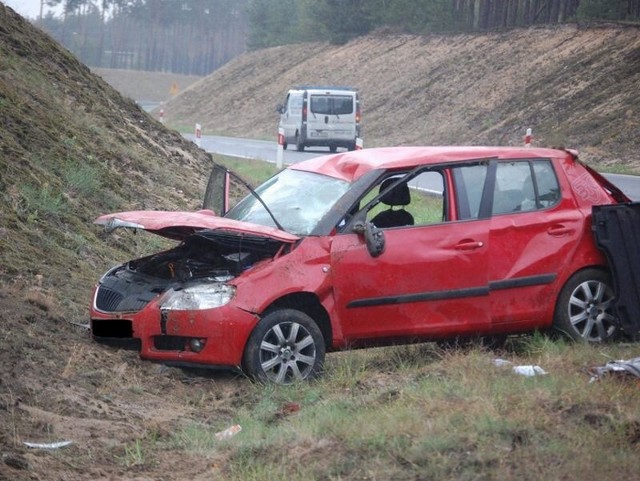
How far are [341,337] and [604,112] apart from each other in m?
29.4

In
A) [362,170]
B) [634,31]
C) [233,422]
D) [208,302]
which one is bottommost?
[233,422]

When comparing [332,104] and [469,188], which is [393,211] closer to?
[469,188]

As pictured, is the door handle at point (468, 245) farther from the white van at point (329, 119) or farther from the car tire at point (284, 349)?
the white van at point (329, 119)

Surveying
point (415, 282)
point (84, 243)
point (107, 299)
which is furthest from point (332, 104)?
point (415, 282)

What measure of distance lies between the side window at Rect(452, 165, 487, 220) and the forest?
14.3 metres

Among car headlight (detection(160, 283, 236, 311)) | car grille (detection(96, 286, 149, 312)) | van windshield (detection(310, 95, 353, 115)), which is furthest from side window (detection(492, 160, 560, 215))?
van windshield (detection(310, 95, 353, 115))

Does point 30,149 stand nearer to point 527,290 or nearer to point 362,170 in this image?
point 362,170

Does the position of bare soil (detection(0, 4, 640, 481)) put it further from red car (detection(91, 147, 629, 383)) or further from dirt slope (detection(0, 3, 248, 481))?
red car (detection(91, 147, 629, 383))

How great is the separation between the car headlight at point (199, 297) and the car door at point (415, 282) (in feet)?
2.50

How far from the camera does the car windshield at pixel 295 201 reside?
8.34 m

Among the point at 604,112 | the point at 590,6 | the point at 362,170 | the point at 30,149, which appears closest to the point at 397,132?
the point at 590,6

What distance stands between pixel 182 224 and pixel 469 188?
6.91ft

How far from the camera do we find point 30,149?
43.0 feet

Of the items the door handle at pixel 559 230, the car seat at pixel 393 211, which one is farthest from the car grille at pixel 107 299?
the door handle at pixel 559 230
